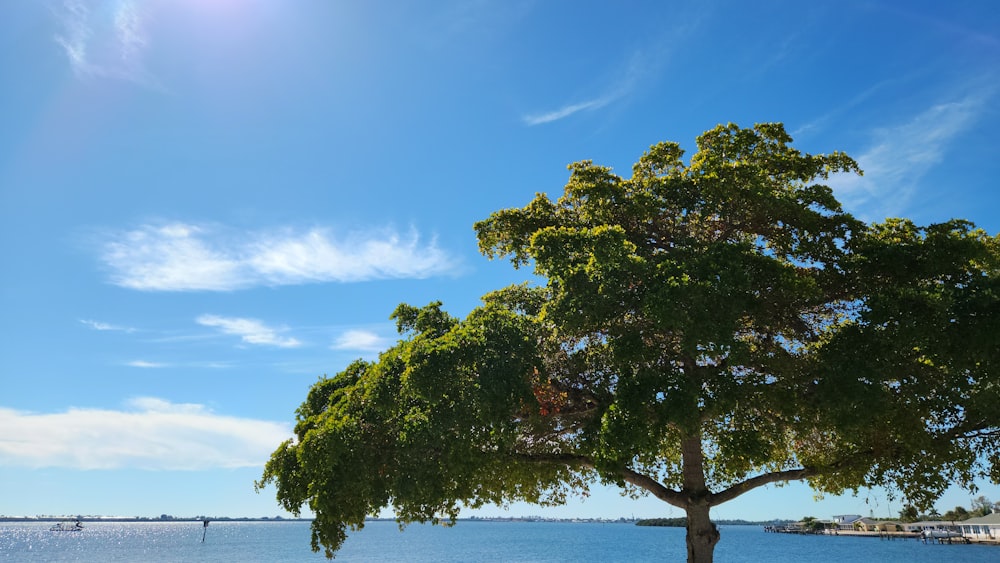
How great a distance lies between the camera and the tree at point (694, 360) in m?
13.7

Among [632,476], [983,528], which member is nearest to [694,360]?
[632,476]

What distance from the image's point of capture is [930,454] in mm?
15203

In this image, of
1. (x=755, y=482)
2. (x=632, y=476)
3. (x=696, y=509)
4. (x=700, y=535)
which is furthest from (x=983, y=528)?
(x=632, y=476)

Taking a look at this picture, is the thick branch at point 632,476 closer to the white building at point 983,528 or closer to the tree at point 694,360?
the tree at point 694,360

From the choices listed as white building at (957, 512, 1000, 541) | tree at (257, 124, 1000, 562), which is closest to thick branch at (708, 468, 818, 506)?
tree at (257, 124, 1000, 562)

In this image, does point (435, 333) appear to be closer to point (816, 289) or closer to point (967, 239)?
point (816, 289)

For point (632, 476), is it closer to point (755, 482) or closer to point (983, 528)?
point (755, 482)

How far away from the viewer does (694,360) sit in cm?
1645

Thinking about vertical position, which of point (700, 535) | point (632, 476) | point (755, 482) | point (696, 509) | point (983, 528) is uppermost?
point (632, 476)

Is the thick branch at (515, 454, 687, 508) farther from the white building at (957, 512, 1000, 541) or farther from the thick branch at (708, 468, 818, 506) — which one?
the white building at (957, 512, 1000, 541)

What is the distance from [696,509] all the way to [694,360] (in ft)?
13.6

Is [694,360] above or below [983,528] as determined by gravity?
above

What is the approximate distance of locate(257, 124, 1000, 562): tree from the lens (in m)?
13.7

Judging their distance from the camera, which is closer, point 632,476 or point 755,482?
point 632,476
